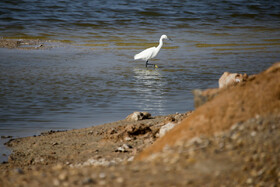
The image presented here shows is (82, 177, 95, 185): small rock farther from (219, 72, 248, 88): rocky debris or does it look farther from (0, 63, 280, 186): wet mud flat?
(219, 72, 248, 88): rocky debris

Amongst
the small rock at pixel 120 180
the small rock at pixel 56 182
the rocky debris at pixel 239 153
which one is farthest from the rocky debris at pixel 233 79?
the small rock at pixel 56 182

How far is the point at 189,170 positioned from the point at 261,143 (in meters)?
0.65

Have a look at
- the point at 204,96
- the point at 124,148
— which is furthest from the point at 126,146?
the point at 204,96

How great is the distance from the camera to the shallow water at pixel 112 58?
7.73 metres

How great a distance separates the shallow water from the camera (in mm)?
7734

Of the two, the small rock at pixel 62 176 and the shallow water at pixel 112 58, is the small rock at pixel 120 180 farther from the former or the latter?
the shallow water at pixel 112 58

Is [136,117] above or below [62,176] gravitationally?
below

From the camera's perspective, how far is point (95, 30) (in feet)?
67.8

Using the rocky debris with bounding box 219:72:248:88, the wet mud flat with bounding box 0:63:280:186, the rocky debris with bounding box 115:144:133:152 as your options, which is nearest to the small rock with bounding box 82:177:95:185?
the wet mud flat with bounding box 0:63:280:186

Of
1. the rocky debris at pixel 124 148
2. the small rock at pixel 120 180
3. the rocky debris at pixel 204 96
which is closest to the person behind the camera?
the small rock at pixel 120 180

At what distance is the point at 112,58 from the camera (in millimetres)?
13438

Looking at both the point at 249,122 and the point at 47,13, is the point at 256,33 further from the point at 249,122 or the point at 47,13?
the point at 249,122

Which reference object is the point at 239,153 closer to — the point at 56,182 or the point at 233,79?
the point at 56,182

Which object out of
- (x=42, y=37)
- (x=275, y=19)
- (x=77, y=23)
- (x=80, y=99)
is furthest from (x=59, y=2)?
(x=80, y=99)
